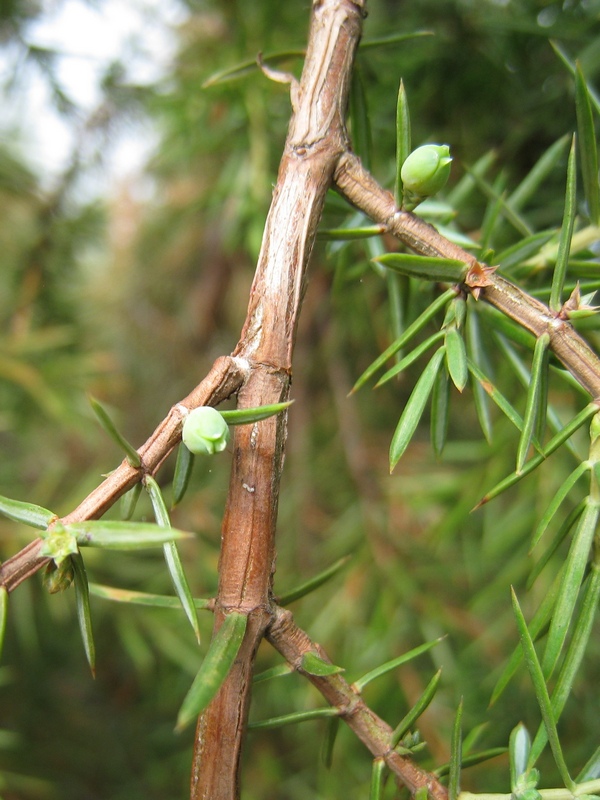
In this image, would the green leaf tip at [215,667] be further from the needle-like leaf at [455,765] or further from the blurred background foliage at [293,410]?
the blurred background foliage at [293,410]


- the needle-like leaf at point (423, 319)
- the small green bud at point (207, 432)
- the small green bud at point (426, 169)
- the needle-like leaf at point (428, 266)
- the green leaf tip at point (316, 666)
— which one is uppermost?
the small green bud at point (426, 169)

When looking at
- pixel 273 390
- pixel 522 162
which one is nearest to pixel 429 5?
pixel 522 162

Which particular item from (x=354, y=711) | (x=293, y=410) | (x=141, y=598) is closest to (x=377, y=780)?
(x=354, y=711)

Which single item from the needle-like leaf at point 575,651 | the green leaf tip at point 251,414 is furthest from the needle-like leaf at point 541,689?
the green leaf tip at point 251,414

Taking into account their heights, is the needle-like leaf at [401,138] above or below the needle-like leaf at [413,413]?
above

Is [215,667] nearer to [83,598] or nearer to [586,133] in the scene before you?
[83,598]

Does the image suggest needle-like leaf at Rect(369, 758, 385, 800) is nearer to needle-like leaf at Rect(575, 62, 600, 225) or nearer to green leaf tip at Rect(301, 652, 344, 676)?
green leaf tip at Rect(301, 652, 344, 676)

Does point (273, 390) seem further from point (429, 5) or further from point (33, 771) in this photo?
point (33, 771)
